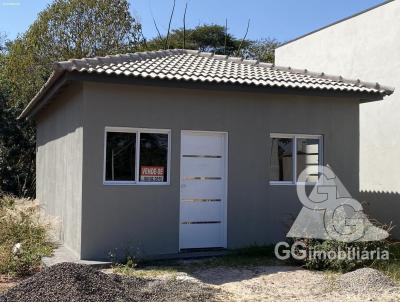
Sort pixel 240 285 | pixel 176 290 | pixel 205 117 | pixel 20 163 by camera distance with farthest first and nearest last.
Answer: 1. pixel 20 163
2. pixel 205 117
3. pixel 240 285
4. pixel 176 290

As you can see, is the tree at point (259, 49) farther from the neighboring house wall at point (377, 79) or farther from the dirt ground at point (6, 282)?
the dirt ground at point (6, 282)

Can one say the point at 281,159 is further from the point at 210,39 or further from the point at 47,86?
the point at 210,39

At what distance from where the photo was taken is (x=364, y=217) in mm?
9461

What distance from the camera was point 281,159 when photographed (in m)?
11.6

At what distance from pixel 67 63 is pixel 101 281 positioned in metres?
4.21

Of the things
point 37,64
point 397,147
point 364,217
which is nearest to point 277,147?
point 364,217

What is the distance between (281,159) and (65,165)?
15.9ft

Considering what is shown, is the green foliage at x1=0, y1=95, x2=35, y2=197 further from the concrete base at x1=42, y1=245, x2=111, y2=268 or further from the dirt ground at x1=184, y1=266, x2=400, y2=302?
the dirt ground at x1=184, y1=266, x2=400, y2=302

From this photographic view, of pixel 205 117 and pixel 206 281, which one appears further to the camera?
pixel 205 117

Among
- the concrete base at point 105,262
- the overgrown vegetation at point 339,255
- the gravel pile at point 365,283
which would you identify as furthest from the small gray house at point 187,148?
the gravel pile at point 365,283

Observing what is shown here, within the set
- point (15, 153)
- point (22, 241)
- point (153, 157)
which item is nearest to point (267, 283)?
point (153, 157)

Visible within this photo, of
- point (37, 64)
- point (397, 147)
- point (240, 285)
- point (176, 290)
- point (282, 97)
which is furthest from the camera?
point (37, 64)

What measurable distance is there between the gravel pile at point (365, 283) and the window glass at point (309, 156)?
3849mm

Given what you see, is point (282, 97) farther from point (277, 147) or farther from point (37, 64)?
point (37, 64)
